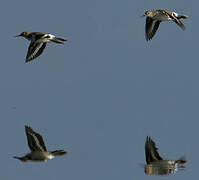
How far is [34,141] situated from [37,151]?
1.56 feet

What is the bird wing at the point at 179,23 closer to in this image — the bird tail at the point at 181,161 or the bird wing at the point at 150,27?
the bird wing at the point at 150,27

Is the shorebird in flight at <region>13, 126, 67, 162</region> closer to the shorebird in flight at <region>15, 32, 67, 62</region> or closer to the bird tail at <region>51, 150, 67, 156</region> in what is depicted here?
the bird tail at <region>51, 150, 67, 156</region>

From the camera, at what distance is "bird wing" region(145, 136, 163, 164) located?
7.95 meters

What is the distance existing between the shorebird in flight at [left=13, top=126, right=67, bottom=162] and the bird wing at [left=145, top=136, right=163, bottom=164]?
3.25 ft

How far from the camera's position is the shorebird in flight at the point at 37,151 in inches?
315

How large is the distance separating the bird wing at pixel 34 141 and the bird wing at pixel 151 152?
1.25m

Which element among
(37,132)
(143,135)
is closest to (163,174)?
(143,135)

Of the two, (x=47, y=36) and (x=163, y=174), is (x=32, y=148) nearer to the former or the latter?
(x=163, y=174)

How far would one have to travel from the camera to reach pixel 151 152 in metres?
8.18

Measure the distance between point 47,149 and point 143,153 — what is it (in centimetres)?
117

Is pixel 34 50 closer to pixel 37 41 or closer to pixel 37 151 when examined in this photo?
pixel 37 41

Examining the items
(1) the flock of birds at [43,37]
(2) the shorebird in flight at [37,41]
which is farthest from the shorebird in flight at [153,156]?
(2) the shorebird in flight at [37,41]

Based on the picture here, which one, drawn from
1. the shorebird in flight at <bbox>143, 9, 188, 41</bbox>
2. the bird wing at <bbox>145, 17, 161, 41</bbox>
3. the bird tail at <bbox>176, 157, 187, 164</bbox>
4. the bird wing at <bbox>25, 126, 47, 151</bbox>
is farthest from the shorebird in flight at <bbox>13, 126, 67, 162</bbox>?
the bird wing at <bbox>145, 17, 161, 41</bbox>

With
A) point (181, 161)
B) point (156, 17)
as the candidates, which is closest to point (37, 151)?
point (181, 161)
